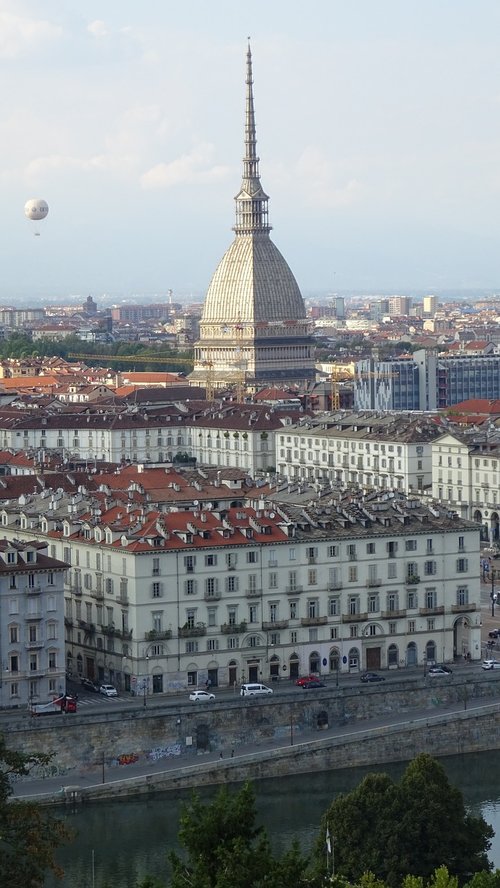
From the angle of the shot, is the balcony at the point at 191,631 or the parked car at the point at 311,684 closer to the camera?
the parked car at the point at 311,684

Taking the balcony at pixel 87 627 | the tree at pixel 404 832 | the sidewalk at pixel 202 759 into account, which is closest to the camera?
the tree at pixel 404 832

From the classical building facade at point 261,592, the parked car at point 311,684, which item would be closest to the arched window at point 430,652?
the classical building facade at point 261,592

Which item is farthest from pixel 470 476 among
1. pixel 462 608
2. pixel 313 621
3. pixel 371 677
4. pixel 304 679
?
pixel 304 679

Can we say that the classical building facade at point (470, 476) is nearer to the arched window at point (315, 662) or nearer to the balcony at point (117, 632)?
the arched window at point (315, 662)

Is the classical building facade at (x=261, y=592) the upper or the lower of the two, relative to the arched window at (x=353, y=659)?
upper

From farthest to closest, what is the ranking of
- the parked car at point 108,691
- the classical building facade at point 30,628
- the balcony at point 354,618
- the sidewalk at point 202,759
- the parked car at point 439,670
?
the balcony at point 354,618
the parked car at point 439,670
the parked car at point 108,691
the classical building facade at point 30,628
the sidewalk at point 202,759

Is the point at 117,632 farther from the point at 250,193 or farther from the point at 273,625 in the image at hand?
the point at 250,193

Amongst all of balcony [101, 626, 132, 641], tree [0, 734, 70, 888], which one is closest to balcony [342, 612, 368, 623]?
balcony [101, 626, 132, 641]
